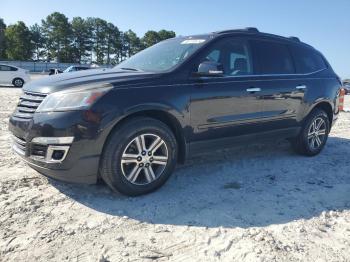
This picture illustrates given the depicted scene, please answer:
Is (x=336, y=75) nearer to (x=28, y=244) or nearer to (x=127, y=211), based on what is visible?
(x=127, y=211)

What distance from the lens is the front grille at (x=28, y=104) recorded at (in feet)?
12.4

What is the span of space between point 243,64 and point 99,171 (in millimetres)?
2408

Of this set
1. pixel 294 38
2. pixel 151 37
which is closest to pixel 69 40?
pixel 151 37

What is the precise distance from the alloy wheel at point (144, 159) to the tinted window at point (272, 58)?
A: 1.94 meters

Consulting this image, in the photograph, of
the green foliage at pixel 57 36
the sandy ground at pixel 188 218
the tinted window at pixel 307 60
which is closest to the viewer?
the sandy ground at pixel 188 218

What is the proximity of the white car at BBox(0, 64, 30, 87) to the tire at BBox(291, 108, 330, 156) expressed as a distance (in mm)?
20409

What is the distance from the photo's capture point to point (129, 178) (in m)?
3.97

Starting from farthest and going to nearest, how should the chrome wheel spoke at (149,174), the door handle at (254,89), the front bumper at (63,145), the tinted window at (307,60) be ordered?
the tinted window at (307,60)
the door handle at (254,89)
the chrome wheel spoke at (149,174)
the front bumper at (63,145)

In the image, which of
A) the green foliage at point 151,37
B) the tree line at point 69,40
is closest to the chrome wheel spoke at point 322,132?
the tree line at point 69,40

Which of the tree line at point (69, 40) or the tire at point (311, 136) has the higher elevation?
the tree line at point (69, 40)

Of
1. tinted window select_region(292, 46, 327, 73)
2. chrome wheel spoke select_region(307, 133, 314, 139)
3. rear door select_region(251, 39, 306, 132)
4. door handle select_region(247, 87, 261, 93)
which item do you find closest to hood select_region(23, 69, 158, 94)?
door handle select_region(247, 87, 261, 93)

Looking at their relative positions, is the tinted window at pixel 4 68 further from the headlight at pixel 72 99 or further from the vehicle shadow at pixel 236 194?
the headlight at pixel 72 99

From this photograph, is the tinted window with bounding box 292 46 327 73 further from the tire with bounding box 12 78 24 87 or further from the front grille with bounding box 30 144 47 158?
the tire with bounding box 12 78 24 87

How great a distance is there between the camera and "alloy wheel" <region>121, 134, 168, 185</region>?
3967 millimetres
